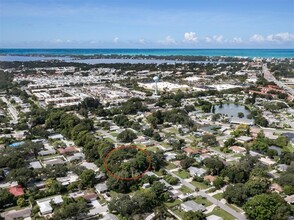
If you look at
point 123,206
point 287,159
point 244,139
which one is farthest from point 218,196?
point 244,139

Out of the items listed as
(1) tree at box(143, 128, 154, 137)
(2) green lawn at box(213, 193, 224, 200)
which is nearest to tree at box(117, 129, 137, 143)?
(1) tree at box(143, 128, 154, 137)

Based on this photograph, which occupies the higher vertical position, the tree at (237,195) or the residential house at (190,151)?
the tree at (237,195)

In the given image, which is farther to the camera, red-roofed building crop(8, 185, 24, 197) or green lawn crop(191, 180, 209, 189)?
green lawn crop(191, 180, 209, 189)

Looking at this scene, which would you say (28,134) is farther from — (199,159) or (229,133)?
(229,133)

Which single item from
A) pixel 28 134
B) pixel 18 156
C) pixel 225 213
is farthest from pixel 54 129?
pixel 225 213

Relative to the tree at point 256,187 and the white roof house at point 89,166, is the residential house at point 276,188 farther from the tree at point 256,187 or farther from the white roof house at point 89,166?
the white roof house at point 89,166

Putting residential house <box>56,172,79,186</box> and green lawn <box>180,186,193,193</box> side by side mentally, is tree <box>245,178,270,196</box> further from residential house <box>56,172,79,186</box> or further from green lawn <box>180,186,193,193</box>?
residential house <box>56,172,79,186</box>

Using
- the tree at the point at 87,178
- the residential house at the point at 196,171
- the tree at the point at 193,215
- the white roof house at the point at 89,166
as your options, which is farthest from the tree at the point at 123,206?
the residential house at the point at 196,171

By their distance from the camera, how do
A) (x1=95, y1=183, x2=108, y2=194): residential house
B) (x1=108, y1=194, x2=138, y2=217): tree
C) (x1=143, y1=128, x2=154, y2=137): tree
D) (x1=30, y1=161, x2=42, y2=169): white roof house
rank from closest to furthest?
(x1=108, y1=194, x2=138, y2=217): tree → (x1=95, y1=183, x2=108, y2=194): residential house → (x1=30, y1=161, x2=42, y2=169): white roof house → (x1=143, y1=128, x2=154, y2=137): tree
